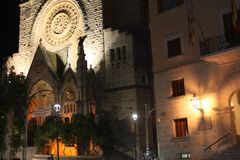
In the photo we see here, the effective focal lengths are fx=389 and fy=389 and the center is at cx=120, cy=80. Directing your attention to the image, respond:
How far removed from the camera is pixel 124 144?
110 ft

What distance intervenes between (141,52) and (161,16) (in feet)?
34.9

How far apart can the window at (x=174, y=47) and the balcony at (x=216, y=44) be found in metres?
2.15

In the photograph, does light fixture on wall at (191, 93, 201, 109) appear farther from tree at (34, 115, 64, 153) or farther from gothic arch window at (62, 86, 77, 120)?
gothic arch window at (62, 86, 77, 120)

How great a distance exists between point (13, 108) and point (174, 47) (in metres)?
15.6

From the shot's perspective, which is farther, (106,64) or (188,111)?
→ (106,64)

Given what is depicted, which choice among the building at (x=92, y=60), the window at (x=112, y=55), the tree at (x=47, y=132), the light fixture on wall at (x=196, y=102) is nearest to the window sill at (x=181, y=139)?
the light fixture on wall at (x=196, y=102)

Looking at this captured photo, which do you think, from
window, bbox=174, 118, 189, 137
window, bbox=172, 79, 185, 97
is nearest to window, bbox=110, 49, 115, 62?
window, bbox=172, 79, 185, 97

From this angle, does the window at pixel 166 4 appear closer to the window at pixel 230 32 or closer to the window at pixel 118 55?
the window at pixel 230 32

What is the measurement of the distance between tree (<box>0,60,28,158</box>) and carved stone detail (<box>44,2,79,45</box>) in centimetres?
896

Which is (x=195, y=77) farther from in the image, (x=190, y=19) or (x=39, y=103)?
(x=39, y=103)

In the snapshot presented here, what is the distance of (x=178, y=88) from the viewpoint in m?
23.3

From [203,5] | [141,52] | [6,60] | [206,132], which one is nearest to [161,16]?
[203,5]

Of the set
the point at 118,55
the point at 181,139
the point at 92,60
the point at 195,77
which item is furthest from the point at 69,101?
the point at 195,77

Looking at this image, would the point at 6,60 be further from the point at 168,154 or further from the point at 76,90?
the point at 168,154
